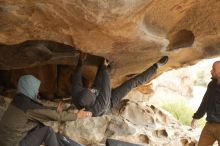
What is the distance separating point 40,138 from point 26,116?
0.38 m

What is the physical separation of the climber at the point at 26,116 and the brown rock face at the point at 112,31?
80 centimetres

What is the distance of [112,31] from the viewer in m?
4.52

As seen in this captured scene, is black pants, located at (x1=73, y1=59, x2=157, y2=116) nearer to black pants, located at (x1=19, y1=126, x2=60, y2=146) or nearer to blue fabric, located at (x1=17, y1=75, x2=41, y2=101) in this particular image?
black pants, located at (x1=19, y1=126, x2=60, y2=146)

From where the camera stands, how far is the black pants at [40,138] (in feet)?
14.1

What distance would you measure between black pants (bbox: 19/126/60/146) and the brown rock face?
122cm

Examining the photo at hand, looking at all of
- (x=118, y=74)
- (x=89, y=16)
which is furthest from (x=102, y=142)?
(x=89, y=16)

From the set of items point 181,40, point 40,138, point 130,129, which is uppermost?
point 181,40

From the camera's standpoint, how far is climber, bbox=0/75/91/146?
4113 mm

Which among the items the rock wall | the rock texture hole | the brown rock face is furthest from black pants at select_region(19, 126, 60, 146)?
the rock texture hole

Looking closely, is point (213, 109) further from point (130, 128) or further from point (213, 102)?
point (130, 128)

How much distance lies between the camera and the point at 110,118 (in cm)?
675

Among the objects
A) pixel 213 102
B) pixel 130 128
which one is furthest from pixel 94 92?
pixel 130 128

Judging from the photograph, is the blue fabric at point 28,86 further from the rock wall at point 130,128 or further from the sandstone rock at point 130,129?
the sandstone rock at point 130,129

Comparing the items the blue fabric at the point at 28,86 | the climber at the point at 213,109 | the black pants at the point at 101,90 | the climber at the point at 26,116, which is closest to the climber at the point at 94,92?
the black pants at the point at 101,90
